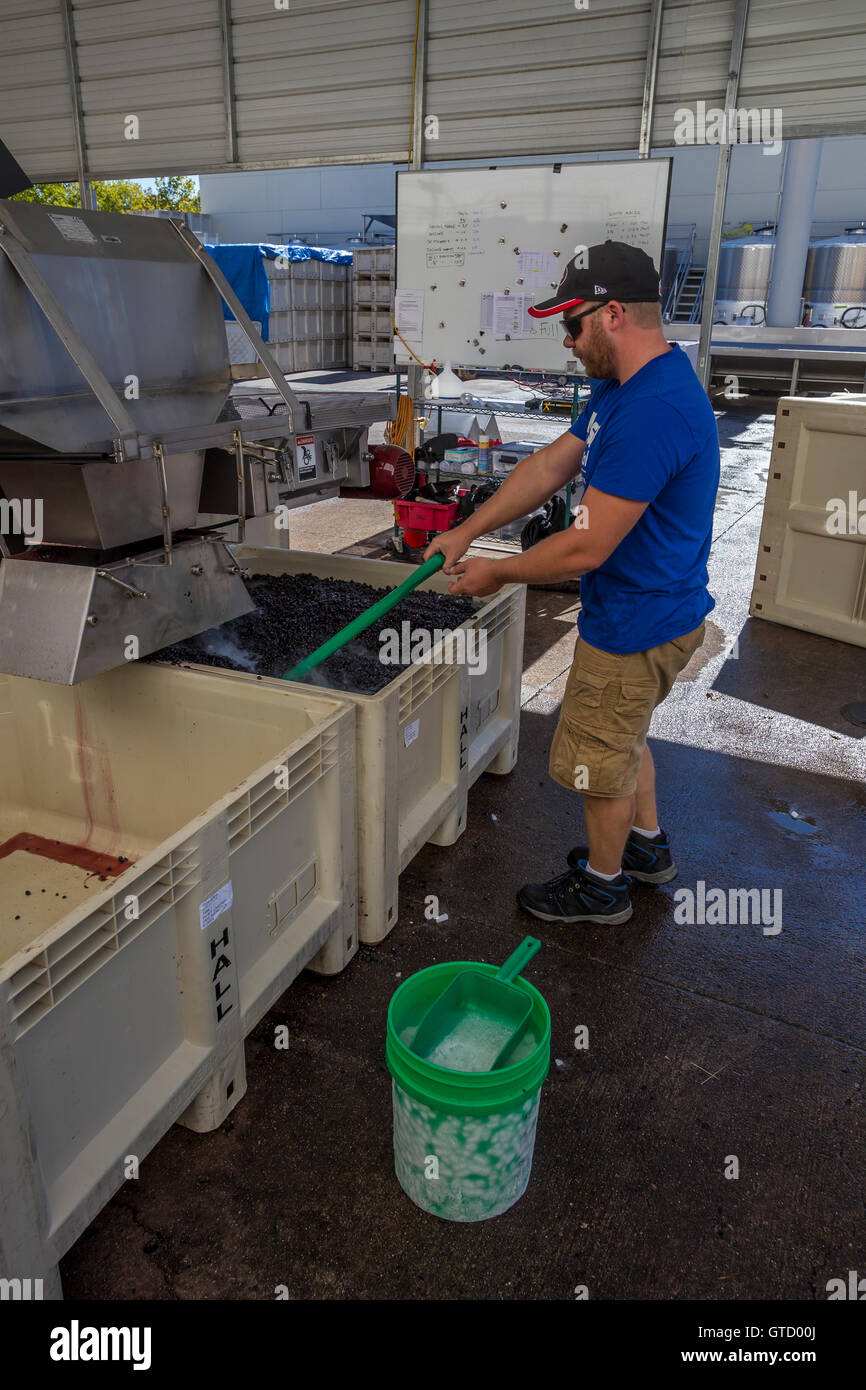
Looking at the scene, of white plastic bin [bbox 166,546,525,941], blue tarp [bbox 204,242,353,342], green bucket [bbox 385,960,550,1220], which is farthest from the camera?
blue tarp [bbox 204,242,353,342]

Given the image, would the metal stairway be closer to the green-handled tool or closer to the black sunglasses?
the black sunglasses

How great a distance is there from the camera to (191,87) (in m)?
6.71

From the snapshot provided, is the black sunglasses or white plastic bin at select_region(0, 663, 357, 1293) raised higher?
the black sunglasses

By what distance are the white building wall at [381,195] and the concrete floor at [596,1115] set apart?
1663 cm

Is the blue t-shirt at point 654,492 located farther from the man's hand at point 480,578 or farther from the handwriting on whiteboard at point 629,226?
the handwriting on whiteboard at point 629,226

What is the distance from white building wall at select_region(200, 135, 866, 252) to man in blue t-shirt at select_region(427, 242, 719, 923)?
16295mm

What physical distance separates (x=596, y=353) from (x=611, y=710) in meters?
0.95

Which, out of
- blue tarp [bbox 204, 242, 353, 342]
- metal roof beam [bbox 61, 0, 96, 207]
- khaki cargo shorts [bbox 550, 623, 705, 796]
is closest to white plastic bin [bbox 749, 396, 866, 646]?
khaki cargo shorts [bbox 550, 623, 705, 796]

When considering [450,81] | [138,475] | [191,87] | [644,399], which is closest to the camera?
[644,399]

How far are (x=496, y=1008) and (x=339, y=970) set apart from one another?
688mm

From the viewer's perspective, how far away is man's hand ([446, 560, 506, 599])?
260cm

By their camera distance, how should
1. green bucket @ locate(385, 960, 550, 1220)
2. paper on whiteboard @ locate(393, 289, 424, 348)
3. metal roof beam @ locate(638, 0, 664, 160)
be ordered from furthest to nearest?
1. paper on whiteboard @ locate(393, 289, 424, 348)
2. metal roof beam @ locate(638, 0, 664, 160)
3. green bucket @ locate(385, 960, 550, 1220)

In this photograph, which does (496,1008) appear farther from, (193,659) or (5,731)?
(5,731)
